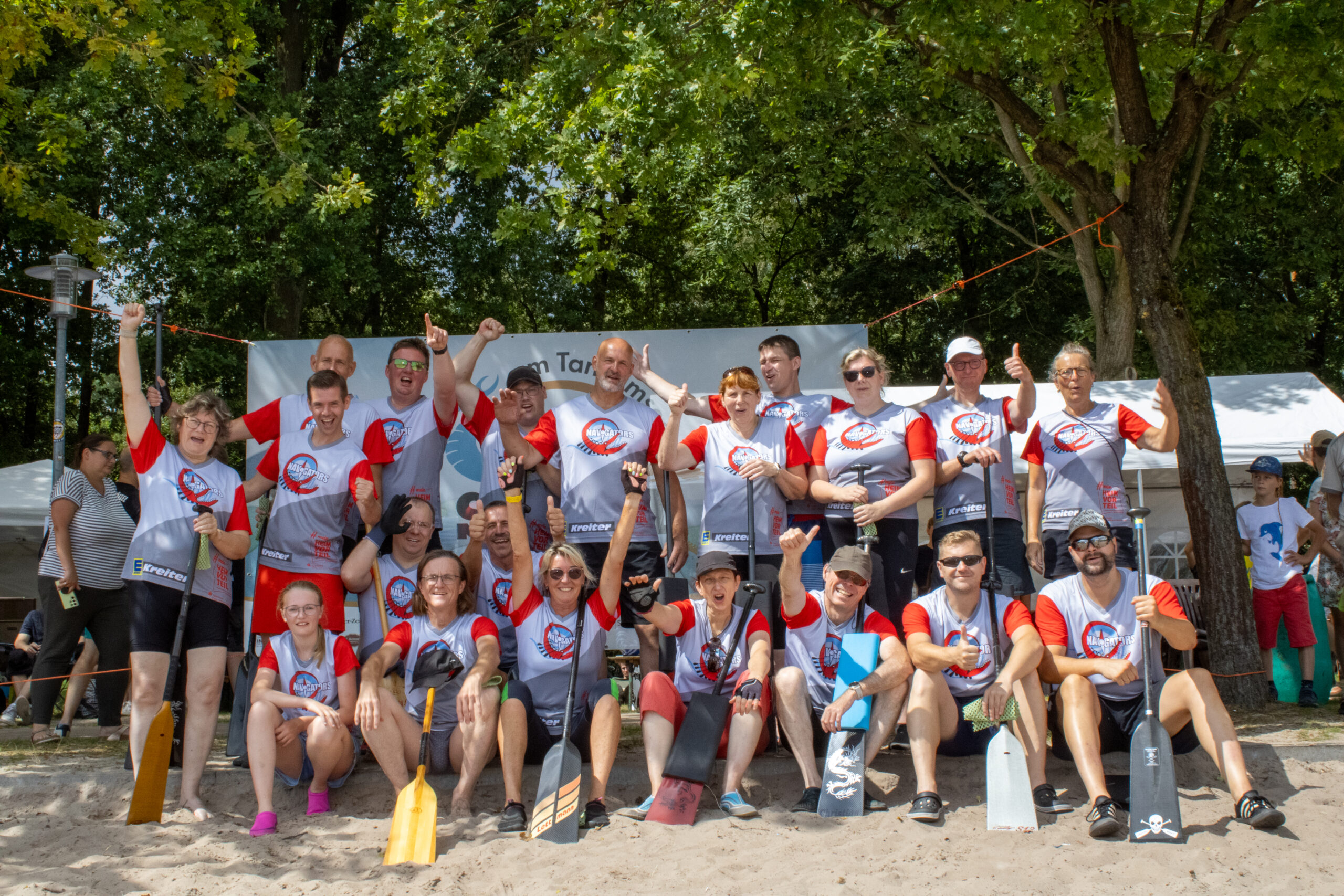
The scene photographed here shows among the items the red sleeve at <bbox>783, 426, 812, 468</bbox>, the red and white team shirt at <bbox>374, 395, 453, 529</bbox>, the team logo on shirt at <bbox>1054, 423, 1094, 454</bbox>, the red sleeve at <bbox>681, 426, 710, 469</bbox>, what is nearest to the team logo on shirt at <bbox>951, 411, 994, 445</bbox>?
the team logo on shirt at <bbox>1054, 423, 1094, 454</bbox>

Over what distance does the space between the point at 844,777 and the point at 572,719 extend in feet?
3.64

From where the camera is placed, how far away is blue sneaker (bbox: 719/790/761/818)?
4.14 meters

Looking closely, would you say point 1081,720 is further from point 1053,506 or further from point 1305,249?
point 1305,249

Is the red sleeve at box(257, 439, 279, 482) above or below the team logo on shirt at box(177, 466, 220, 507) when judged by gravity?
above

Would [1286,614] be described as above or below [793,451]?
below

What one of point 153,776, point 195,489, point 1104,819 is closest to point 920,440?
point 1104,819

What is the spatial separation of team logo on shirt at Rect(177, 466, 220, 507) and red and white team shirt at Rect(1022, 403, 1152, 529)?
364 centimetres

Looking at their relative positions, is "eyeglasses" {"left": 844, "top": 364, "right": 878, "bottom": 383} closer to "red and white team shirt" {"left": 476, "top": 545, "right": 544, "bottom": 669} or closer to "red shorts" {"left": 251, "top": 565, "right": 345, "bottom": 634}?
"red and white team shirt" {"left": 476, "top": 545, "right": 544, "bottom": 669}

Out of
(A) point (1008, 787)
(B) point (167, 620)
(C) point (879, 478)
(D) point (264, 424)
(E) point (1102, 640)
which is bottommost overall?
(A) point (1008, 787)

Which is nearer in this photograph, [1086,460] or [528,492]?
[1086,460]

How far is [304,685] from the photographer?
14.3 feet

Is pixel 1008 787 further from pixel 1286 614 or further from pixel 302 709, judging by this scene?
pixel 1286 614

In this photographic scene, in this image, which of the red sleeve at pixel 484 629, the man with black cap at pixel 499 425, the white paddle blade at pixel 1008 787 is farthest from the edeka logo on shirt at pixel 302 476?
the white paddle blade at pixel 1008 787

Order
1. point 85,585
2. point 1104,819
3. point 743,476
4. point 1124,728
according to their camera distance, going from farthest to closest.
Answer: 1. point 85,585
2. point 743,476
3. point 1124,728
4. point 1104,819
